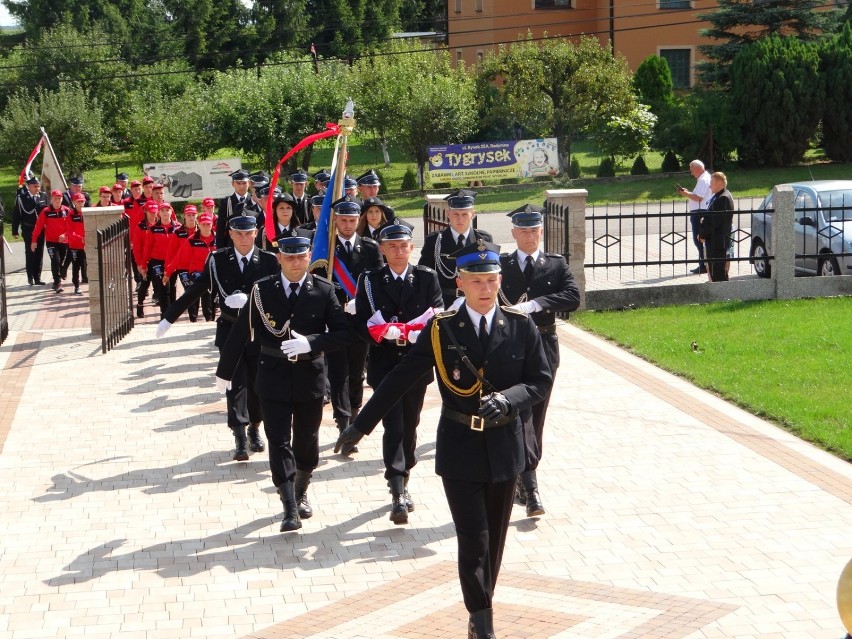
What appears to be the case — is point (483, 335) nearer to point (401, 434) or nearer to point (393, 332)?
point (393, 332)

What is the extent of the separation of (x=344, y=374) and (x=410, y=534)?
2.46m

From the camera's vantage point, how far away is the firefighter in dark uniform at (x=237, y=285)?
9742 mm

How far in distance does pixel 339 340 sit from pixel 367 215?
3.68 m

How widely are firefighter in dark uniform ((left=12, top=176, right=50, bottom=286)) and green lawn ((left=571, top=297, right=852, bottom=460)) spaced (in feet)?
35.2

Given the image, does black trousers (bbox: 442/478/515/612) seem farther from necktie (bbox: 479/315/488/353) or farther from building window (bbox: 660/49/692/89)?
building window (bbox: 660/49/692/89)

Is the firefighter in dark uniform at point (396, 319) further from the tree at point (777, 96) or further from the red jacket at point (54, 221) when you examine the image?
the tree at point (777, 96)

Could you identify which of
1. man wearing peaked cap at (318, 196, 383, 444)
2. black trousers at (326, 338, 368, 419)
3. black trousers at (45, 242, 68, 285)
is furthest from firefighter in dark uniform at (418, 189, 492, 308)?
black trousers at (45, 242, 68, 285)

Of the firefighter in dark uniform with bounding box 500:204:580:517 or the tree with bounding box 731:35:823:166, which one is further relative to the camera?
the tree with bounding box 731:35:823:166

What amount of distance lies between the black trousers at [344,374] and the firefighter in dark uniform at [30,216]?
1281cm

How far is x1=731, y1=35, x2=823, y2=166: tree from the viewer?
3612cm

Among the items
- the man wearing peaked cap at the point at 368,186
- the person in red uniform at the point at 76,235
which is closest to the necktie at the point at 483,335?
the man wearing peaked cap at the point at 368,186

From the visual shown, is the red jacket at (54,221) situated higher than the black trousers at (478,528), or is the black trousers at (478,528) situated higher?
the red jacket at (54,221)

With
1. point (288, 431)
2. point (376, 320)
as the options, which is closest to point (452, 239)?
point (376, 320)

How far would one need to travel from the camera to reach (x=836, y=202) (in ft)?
59.6
